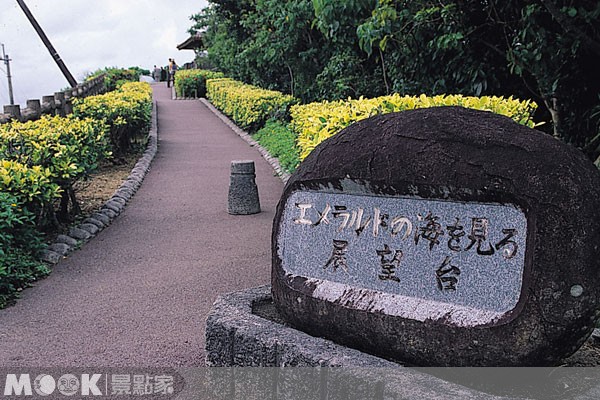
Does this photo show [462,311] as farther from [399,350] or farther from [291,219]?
[291,219]

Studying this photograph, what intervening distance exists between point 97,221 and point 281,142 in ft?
18.4

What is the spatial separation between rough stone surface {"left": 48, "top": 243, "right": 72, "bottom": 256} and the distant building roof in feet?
116

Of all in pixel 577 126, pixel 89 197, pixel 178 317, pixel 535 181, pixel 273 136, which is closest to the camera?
pixel 535 181

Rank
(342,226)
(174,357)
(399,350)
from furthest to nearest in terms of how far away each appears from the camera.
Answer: (174,357), (342,226), (399,350)

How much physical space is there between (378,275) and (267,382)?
0.75m

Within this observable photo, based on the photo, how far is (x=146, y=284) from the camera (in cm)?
539

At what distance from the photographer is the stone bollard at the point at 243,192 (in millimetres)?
7910

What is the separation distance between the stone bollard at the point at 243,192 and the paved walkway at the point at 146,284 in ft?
0.49

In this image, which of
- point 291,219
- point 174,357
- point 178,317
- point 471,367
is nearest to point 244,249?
point 178,317

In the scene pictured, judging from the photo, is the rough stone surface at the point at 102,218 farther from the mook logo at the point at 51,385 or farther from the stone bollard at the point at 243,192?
the mook logo at the point at 51,385

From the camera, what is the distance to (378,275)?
10.4 feet

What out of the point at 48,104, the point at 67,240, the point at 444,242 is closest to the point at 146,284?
the point at 67,240

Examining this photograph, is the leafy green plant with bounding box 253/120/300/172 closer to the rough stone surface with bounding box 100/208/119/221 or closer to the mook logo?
the rough stone surface with bounding box 100/208/119/221

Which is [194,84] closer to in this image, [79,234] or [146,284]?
[79,234]
